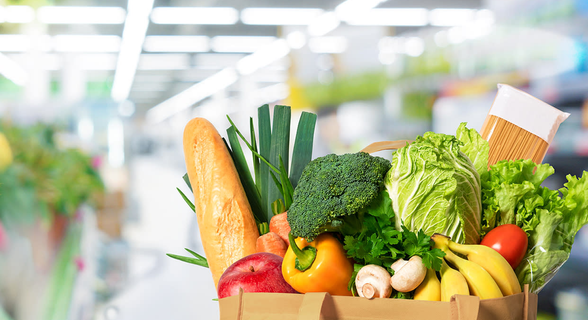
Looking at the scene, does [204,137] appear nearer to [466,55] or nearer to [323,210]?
[323,210]

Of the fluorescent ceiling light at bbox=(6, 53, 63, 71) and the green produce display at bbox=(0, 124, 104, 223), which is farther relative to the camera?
the fluorescent ceiling light at bbox=(6, 53, 63, 71)

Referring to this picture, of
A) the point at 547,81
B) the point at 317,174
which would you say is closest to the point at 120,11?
the point at 547,81

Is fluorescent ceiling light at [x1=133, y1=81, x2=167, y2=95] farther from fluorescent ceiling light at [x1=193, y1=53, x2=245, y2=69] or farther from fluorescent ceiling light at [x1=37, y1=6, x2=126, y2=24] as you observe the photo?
fluorescent ceiling light at [x1=37, y1=6, x2=126, y2=24]

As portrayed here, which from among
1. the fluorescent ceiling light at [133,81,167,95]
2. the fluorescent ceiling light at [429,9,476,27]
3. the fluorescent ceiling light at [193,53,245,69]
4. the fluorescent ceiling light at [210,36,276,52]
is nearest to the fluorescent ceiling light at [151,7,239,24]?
the fluorescent ceiling light at [210,36,276,52]

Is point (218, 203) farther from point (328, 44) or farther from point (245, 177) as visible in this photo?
point (328, 44)

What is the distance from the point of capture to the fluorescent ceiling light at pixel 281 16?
4.14 meters

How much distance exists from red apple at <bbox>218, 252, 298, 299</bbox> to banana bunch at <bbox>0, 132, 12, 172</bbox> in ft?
2.52

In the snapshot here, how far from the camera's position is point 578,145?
6.48ft

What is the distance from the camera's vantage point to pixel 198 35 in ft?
13.9

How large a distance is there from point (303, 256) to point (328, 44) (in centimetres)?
376

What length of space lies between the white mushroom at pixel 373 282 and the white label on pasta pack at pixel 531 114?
0.45 metres

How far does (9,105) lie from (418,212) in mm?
1324

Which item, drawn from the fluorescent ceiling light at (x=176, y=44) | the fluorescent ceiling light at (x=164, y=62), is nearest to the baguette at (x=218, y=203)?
the fluorescent ceiling light at (x=176, y=44)

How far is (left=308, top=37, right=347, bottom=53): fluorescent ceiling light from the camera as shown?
4.01 meters
